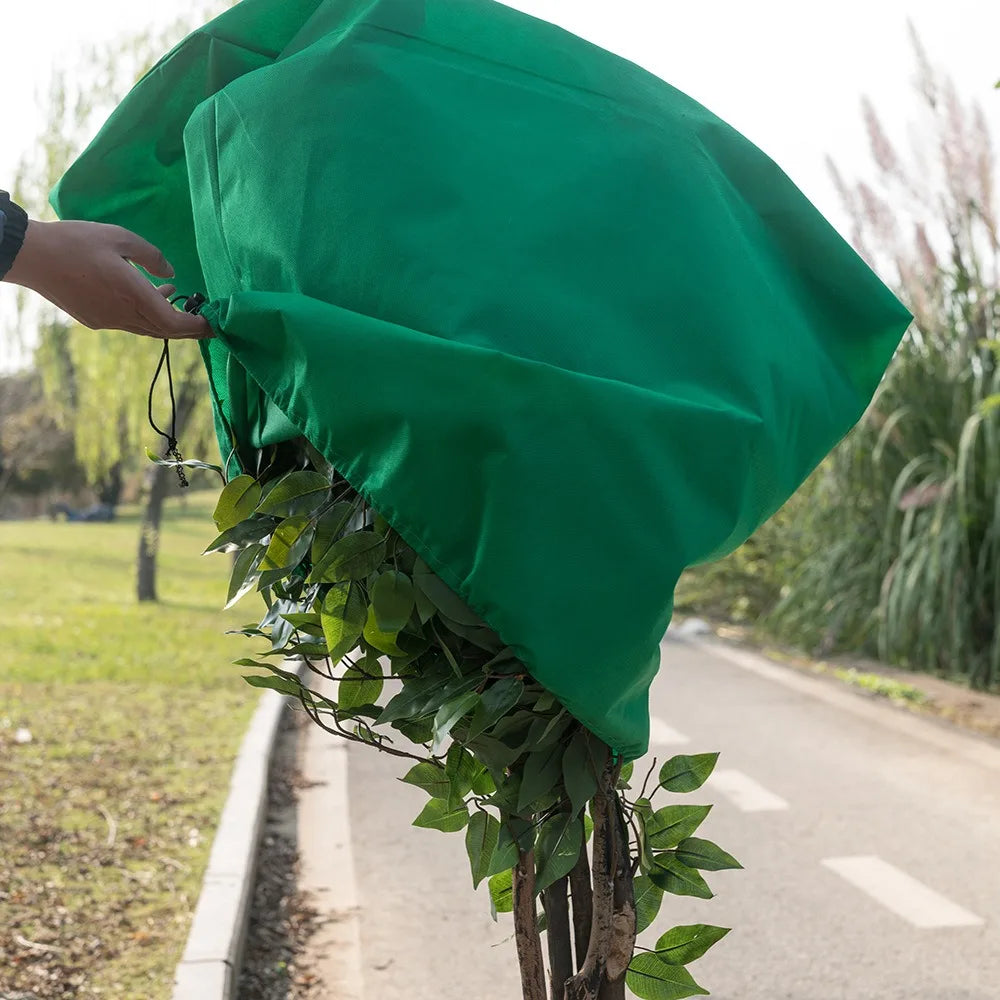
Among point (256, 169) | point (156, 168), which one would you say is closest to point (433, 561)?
point (256, 169)

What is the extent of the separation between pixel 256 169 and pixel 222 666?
8.11 meters

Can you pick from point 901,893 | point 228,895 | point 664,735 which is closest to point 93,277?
point 228,895

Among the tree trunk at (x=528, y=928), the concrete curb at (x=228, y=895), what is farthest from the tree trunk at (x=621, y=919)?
the concrete curb at (x=228, y=895)

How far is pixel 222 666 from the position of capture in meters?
9.23

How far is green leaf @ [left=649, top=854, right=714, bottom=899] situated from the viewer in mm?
1708

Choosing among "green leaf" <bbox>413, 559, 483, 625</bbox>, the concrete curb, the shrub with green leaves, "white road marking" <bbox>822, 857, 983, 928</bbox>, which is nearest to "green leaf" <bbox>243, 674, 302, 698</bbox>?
the shrub with green leaves

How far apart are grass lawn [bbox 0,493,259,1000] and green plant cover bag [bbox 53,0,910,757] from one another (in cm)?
231

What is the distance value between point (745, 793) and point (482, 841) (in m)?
4.36

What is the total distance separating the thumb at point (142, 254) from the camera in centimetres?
161

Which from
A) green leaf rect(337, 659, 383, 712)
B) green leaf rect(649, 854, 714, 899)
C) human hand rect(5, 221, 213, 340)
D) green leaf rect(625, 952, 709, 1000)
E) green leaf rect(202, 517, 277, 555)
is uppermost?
human hand rect(5, 221, 213, 340)

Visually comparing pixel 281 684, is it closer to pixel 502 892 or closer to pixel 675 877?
pixel 502 892

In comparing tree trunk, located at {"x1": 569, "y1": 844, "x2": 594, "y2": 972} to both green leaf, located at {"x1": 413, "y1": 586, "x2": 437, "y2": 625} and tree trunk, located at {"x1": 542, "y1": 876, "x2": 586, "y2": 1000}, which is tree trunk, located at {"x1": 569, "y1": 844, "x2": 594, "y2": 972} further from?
green leaf, located at {"x1": 413, "y1": 586, "x2": 437, "y2": 625}

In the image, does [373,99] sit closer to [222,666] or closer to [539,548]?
[539,548]

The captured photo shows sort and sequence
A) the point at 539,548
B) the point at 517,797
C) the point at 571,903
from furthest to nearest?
the point at 571,903, the point at 517,797, the point at 539,548
